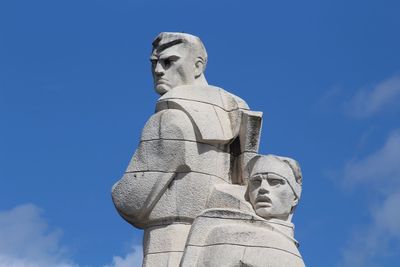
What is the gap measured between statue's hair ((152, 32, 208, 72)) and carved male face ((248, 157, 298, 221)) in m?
1.90

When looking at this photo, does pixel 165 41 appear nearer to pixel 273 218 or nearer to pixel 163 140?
pixel 163 140

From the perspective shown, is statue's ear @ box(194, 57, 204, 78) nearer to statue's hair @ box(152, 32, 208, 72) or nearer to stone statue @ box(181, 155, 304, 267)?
statue's hair @ box(152, 32, 208, 72)

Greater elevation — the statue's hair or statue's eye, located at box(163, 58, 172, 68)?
the statue's hair

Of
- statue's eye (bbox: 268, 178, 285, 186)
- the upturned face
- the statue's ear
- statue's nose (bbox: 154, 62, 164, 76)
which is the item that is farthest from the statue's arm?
statue's eye (bbox: 268, 178, 285, 186)

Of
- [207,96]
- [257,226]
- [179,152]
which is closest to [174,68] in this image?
[207,96]

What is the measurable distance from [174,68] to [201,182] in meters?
1.73

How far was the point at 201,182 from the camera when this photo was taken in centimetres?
1662

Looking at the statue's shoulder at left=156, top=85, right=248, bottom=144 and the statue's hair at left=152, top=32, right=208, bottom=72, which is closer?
the statue's shoulder at left=156, top=85, right=248, bottom=144

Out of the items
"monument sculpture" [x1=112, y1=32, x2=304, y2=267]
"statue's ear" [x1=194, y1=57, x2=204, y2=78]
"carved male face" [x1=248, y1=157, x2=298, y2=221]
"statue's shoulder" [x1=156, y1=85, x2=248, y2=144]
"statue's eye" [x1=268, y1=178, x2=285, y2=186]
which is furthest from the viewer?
"statue's ear" [x1=194, y1=57, x2=204, y2=78]

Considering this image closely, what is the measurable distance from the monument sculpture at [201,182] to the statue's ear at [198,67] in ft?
0.18

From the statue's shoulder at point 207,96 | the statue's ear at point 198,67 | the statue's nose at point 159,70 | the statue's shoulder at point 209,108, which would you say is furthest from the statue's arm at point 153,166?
the statue's ear at point 198,67

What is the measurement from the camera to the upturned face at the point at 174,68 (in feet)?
57.1

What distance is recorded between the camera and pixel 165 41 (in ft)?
57.4

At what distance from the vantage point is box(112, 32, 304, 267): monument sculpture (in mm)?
15758
